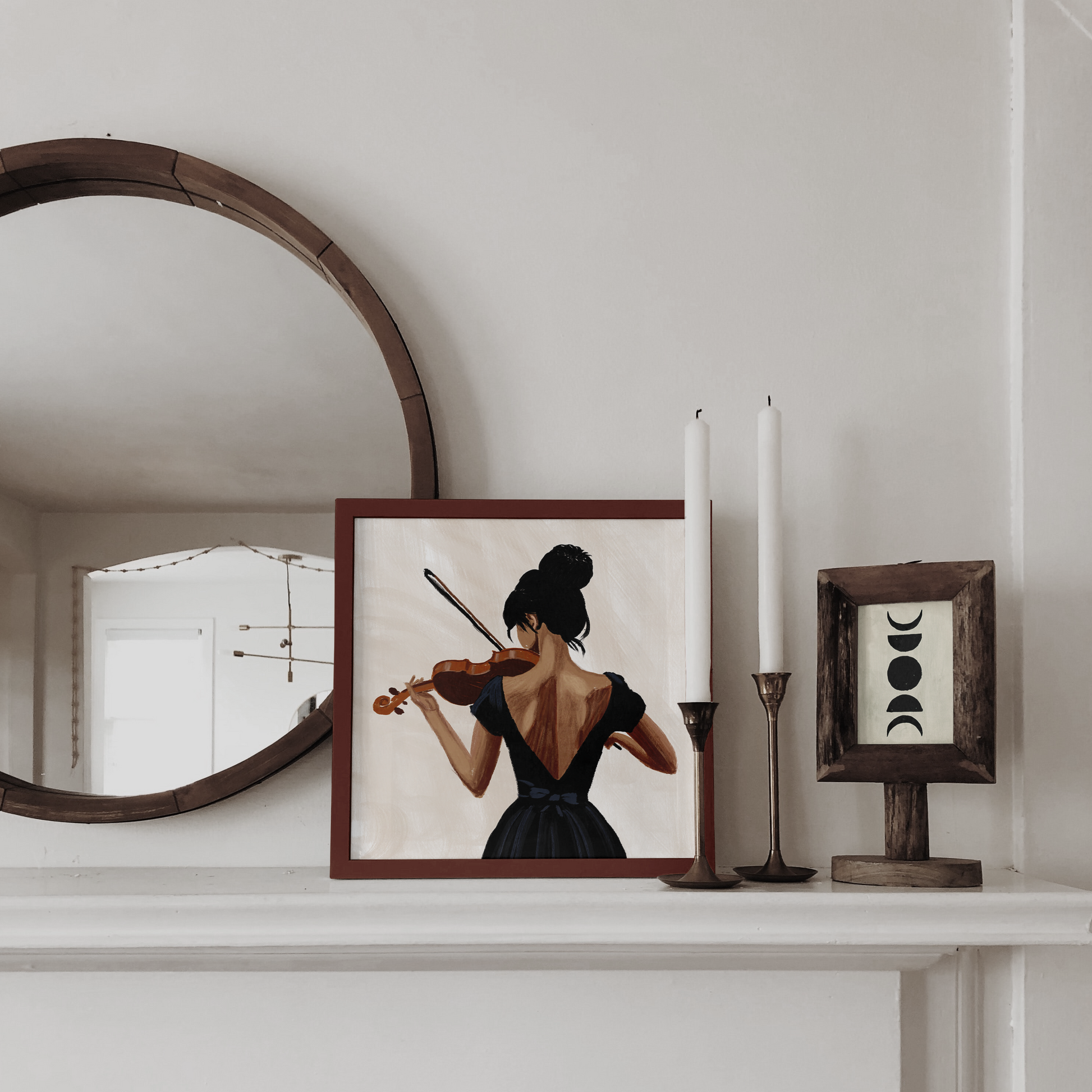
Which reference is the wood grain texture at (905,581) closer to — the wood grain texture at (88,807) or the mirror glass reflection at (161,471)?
the mirror glass reflection at (161,471)

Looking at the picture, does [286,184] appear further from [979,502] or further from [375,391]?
[979,502]

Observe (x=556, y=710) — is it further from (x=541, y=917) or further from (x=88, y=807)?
(x=88, y=807)

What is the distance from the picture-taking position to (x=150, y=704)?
892 mm

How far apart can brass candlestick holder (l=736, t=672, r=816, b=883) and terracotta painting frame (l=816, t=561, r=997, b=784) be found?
38 millimetres

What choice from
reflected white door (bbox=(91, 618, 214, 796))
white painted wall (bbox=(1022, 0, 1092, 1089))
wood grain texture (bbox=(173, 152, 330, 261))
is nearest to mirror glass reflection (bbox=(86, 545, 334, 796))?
reflected white door (bbox=(91, 618, 214, 796))

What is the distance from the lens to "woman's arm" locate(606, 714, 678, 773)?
846 mm

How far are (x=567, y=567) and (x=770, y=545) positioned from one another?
18cm

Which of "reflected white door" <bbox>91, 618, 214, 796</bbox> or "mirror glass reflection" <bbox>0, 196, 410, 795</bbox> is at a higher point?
"mirror glass reflection" <bbox>0, 196, 410, 795</bbox>

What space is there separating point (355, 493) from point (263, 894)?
367 millimetres

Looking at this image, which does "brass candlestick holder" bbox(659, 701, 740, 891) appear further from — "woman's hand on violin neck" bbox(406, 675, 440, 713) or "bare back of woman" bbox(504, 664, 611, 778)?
"woman's hand on violin neck" bbox(406, 675, 440, 713)

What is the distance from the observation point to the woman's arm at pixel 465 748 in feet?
2.77

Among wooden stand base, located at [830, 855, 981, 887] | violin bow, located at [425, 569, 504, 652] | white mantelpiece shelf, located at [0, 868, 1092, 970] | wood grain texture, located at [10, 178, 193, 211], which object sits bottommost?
white mantelpiece shelf, located at [0, 868, 1092, 970]

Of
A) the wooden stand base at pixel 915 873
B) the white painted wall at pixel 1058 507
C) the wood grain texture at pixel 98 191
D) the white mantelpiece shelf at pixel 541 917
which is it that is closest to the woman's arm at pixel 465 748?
the white mantelpiece shelf at pixel 541 917

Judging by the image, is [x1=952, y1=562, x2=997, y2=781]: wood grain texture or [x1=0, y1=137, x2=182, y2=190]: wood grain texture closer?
[x1=952, y1=562, x2=997, y2=781]: wood grain texture
